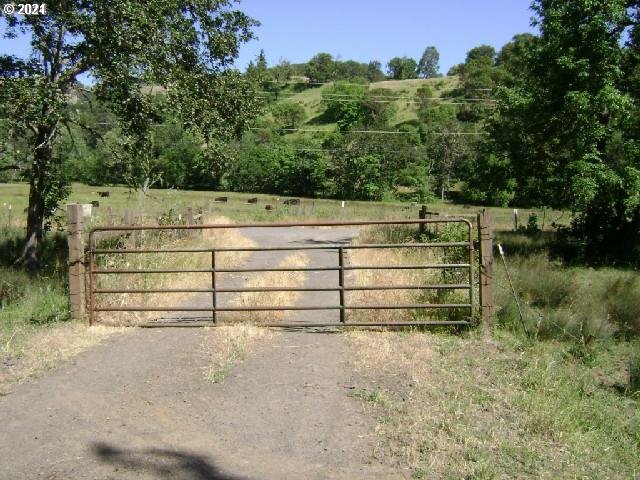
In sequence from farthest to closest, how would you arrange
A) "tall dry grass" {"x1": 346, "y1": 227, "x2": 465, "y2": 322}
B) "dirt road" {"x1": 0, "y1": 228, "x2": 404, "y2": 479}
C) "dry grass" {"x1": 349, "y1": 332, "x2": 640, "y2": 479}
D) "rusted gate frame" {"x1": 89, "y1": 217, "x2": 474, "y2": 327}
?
1. "tall dry grass" {"x1": 346, "y1": 227, "x2": 465, "y2": 322}
2. "rusted gate frame" {"x1": 89, "y1": 217, "x2": 474, "y2": 327}
3. "dry grass" {"x1": 349, "y1": 332, "x2": 640, "y2": 479}
4. "dirt road" {"x1": 0, "y1": 228, "x2": 404, "y2": 479}

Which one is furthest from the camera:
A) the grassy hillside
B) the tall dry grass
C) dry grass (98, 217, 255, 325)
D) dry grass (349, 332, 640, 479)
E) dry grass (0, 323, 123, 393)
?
the grassy hillside

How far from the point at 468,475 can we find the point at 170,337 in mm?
5151

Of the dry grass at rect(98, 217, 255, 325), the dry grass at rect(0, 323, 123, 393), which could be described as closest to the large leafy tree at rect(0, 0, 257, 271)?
the dry grass at rect(98, 217, 255, 325)

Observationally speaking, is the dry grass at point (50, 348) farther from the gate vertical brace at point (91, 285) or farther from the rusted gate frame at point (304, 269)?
the rusted gate frame at point (304, 269)

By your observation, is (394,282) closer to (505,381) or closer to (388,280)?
(388,280)

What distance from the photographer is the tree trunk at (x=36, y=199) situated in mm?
13586

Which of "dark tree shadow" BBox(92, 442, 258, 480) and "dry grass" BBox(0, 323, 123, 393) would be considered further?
"dry grass" BBox(0, 323, 123, 393)

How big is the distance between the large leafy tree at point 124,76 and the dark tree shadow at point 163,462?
8066 mm

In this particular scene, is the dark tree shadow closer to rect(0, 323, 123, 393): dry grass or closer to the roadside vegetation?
the roadside vegetation

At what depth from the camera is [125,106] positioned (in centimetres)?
1288

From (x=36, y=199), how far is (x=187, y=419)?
1061 cm

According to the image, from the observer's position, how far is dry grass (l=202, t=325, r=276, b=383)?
7.11 m

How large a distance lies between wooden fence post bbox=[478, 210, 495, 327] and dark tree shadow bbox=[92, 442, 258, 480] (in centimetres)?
505

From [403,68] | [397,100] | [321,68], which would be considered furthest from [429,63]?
[397,100]
